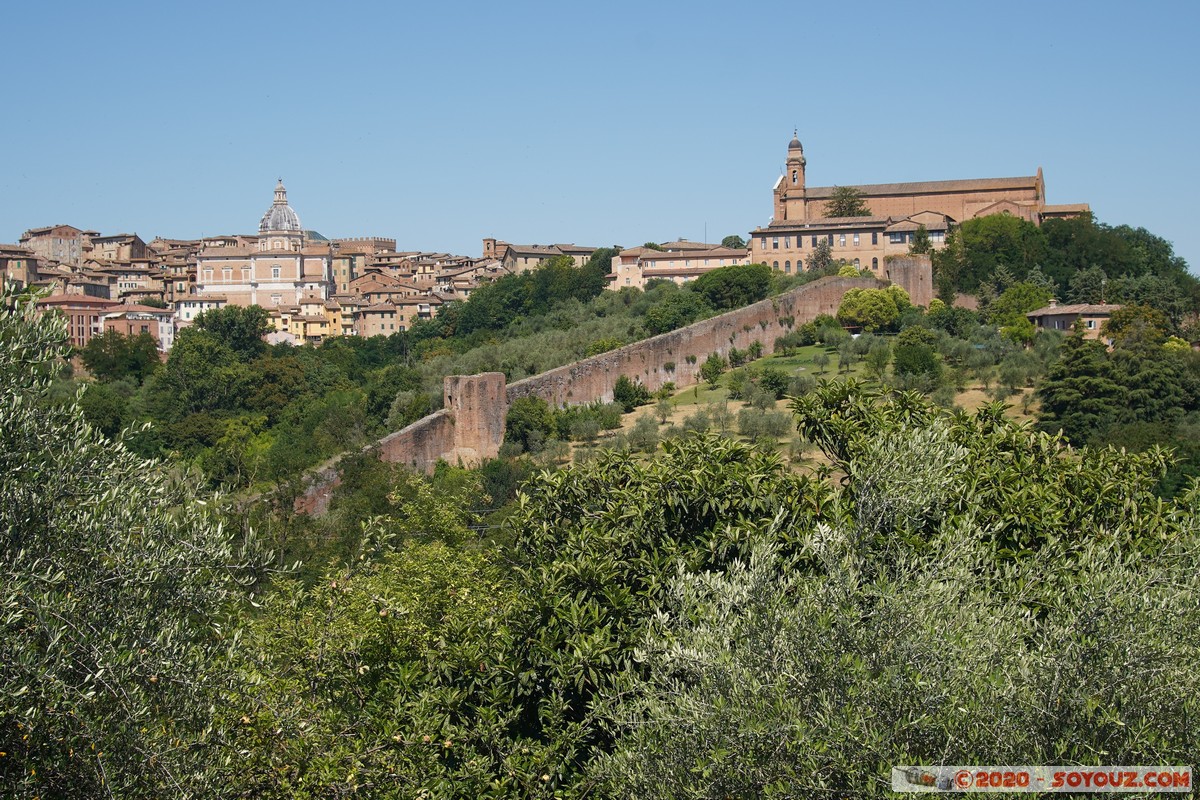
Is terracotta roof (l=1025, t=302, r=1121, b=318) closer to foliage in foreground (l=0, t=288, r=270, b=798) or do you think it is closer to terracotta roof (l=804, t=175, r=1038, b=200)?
terracotta roof (l=804, t=175, r=1038, b=200)

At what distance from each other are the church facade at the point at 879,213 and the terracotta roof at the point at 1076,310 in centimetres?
1044

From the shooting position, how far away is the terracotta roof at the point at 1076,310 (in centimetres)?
4131

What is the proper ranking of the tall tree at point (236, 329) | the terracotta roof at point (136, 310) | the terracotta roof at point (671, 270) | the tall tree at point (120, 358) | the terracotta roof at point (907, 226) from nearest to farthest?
the tall tree at point (120, 358) < the terracotta roof at point (907, 226) < the tall tree at point (236, 329) < the terracotta roof at point (671, 270) < the terracotta roof at point (136, 310)

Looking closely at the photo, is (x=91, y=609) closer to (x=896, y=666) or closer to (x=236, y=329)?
(x=896, y=666)

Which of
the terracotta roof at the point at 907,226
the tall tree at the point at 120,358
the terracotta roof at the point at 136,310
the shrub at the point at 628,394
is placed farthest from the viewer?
the terracotta roof at the point at 136,310

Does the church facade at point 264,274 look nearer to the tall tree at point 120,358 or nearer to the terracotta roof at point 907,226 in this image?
the tall tree at point 120,358

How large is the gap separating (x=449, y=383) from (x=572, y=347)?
36.8 ft

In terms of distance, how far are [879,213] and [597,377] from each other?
3231 cm

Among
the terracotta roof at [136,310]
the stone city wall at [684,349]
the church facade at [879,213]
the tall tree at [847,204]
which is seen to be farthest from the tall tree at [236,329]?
the tall tree at [847,204]

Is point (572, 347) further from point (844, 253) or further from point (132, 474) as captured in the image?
point (132, 474)

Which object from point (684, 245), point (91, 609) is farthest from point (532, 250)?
point (91, 609)

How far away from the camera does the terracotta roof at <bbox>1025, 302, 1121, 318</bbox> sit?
41312 millimetres

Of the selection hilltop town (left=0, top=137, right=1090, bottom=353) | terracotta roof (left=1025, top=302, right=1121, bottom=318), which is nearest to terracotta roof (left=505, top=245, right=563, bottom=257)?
hilltop town (left=0, top=137, right=1090, bottom=353)

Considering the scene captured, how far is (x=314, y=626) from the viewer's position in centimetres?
930
